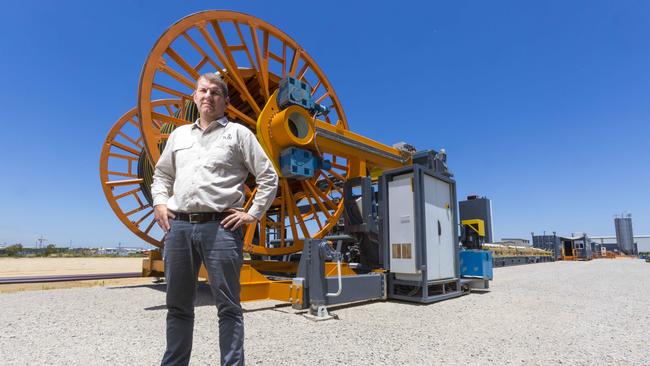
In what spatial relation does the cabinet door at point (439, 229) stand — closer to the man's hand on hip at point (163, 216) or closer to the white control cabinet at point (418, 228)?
the white control cabinet at point (418, 228)

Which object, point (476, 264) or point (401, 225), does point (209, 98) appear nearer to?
point (401, 225)

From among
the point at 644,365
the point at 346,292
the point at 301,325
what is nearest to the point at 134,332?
the point at 301,325

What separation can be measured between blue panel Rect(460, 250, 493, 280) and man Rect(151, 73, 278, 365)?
21.8ft

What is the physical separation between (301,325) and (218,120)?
2.82 meters

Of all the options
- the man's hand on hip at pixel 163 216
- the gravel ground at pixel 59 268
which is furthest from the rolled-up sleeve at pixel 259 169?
the gravel ground at pixel 59 268

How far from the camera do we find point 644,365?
2736 millimetres

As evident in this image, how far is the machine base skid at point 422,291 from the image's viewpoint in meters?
5.46

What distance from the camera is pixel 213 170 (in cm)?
180

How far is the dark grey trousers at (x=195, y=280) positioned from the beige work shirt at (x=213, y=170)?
12 cm

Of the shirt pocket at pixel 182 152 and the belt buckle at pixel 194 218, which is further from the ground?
the shirt pocket at pixel 182 152

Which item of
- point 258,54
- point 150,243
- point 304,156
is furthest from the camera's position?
point 150,243

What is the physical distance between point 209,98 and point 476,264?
6917 millimetres

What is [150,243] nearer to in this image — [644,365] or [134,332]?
[134,332]

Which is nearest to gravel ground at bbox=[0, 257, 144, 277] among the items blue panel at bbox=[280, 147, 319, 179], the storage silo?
blue panel at bbox=[280, 147, 319, 179]
